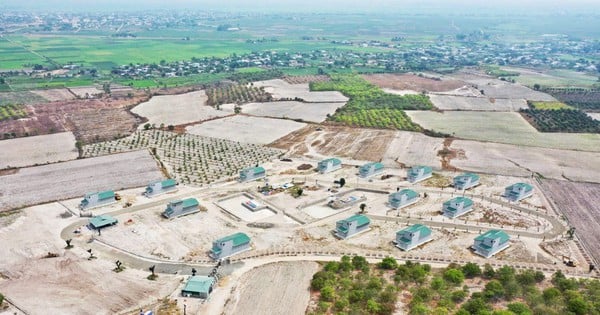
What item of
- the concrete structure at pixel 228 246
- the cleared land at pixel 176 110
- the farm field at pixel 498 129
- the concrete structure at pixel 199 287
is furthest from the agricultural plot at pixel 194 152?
the farm field at pixel 498 129

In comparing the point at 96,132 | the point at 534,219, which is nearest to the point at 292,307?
the point at 534,219

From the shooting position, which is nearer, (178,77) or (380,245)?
(380,245)

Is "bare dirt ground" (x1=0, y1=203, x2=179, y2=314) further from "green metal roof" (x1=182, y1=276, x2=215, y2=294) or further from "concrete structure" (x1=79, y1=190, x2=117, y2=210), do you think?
"concrete structure" (x1=79, y1=190, x2=117, y2=210)

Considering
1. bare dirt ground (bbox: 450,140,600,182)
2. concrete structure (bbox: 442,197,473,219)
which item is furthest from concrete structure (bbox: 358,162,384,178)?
bare dirt ground (bbox: 450,140,600,182)

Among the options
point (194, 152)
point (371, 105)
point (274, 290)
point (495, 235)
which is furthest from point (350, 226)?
point (371, 105)

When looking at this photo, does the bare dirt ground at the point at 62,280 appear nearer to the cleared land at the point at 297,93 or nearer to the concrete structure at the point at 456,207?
the concrete structure at the point at 456,207

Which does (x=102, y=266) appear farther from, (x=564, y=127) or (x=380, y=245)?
(x=564, y=127)
